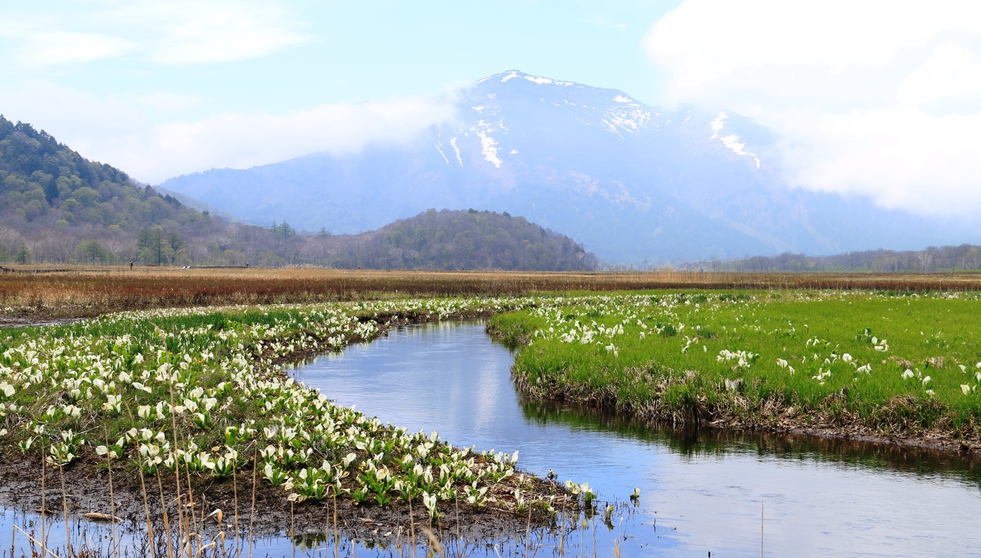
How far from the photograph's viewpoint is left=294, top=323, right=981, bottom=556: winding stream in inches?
377

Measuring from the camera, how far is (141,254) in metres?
183

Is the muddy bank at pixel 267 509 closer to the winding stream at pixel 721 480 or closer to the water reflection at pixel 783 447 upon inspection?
the winding stream at pixel 721 480

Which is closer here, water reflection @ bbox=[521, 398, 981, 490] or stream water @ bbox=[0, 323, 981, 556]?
stream water @ bbox=[0, 323, 981, 556]

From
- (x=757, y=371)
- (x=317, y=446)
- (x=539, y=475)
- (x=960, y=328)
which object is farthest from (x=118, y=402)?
(x=960, y=328)

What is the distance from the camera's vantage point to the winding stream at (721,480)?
9578mm

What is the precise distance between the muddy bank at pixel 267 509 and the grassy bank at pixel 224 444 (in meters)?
0.04

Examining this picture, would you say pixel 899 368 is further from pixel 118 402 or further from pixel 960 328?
pixel 118 402

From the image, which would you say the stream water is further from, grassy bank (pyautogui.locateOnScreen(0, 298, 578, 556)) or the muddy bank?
grassy bank (pyautogui.locateOnScreen(0, 298, 578, 556))

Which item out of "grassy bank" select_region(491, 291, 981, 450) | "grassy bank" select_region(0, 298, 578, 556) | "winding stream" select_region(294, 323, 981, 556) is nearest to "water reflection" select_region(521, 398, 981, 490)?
"winding stream" select_region(294, 323, 981, 556)

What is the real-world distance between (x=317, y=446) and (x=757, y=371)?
9.39 meters

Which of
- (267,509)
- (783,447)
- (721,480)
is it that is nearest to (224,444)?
(267,509)

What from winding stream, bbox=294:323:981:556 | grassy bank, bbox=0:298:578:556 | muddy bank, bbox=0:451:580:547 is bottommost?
winding stream, bbox=294:323:981:556

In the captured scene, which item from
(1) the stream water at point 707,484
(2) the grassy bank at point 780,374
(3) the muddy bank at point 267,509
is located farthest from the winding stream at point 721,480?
(3) the muddy bank at point 267,509

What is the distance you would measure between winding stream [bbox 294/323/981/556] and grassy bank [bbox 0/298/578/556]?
1.34 metres
